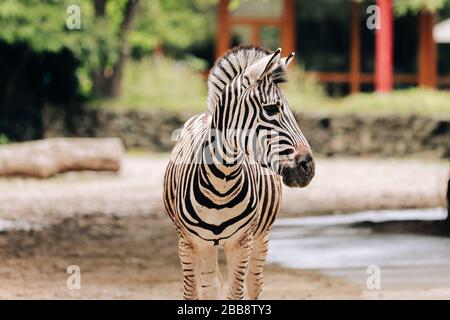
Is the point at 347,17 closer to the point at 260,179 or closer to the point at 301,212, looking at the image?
the point at 301,212

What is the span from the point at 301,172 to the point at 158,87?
21493mm

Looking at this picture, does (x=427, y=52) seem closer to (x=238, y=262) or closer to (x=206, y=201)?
(x=238, y=262)

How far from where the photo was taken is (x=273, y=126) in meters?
5.58

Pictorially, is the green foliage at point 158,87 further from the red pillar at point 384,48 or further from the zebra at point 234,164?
the zebra at point 234,164

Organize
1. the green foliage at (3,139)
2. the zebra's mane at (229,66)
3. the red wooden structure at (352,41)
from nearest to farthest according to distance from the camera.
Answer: the zebra's mane at (229,66)
the green foliage at (3,139)
the red wooden structure at (352,41)

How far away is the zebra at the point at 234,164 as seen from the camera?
5566 millimetres

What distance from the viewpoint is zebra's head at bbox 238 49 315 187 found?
540cm

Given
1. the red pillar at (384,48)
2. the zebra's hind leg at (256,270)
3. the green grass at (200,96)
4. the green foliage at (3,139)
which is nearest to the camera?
the zebra's hind leg at (256,270)

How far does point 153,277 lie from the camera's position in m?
9.60

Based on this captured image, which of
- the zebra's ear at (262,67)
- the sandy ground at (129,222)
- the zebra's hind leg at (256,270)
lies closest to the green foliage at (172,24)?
the sandy ground at (129,222)

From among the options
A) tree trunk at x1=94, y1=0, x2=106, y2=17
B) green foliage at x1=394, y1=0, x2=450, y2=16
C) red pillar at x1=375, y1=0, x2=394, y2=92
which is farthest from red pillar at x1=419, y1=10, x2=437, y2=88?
tree trunk at x1=94, y1=0, x2=106, y2=17

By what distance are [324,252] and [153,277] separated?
8.02 feet

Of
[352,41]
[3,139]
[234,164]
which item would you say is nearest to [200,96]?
[3,139]

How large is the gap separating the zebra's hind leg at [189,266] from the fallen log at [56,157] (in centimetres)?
1175
